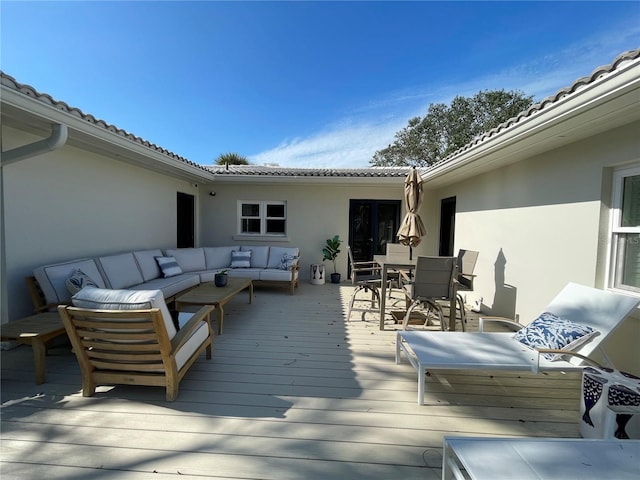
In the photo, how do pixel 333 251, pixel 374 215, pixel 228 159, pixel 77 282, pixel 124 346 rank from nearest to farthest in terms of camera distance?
pixel 124 346, pixel 77 282, pixel 333 251, pixel 374 215, pixel 228 159

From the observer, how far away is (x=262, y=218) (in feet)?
27.5

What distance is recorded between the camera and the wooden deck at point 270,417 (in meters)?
1.80

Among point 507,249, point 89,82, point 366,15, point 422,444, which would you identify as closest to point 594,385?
point 422,444

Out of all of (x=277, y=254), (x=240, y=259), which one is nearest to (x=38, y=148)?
(x=240, y=259)

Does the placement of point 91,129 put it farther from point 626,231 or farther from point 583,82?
point 626,231

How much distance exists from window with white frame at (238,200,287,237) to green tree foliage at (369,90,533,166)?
14488 mm

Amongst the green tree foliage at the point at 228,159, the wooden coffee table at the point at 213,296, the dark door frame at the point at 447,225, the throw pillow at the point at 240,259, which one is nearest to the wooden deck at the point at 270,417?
the wooden coffee table at the point at 213,296

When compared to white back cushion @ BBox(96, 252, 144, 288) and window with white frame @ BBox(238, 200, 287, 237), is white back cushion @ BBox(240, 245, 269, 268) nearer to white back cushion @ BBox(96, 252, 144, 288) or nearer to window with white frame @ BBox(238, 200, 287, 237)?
window with white frame @ BBox(238, 200, 287, 237)

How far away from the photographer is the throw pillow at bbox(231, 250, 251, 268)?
695 centimetres

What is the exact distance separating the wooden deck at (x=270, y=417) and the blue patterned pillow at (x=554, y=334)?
0.45 m

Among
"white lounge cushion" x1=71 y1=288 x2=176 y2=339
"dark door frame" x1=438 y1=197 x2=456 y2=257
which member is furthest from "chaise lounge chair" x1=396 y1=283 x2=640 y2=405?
"dark door frame" x1=438 y1=197 x2=456 y2=257

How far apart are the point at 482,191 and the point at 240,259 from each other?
18.2 feet

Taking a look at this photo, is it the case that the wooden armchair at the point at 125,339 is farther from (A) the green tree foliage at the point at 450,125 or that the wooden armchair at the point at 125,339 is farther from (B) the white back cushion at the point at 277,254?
(A) the green tree foliage at the point at 450,125

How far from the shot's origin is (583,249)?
3336 mm
